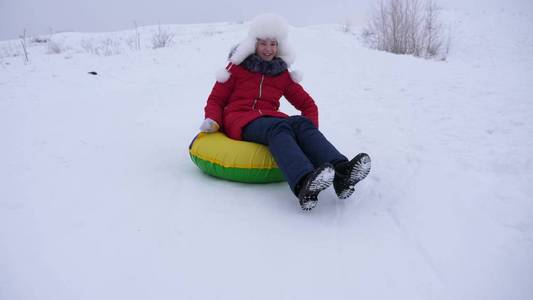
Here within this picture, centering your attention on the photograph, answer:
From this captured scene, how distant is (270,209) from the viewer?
6.39 ft

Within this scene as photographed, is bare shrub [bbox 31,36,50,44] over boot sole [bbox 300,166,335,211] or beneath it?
over

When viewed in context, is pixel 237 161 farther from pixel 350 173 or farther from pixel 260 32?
pixel 260 32

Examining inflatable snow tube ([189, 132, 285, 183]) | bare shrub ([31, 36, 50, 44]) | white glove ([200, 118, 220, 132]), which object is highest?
bare shrub ([31, 36, 50, 44])

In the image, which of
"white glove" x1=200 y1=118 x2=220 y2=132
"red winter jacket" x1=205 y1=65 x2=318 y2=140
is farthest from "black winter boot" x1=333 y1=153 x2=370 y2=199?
"white glove" x1=200 y1=118 x2=220 y2=132

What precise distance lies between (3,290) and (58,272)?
0.17 meters

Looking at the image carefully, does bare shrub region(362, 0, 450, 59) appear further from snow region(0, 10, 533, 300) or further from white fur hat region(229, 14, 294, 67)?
white fur hat region(229, 14, 294, 67)

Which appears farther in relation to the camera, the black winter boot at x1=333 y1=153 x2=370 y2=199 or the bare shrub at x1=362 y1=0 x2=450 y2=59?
the bare shrub at x1=362 y1=0 x2=450 y2=59

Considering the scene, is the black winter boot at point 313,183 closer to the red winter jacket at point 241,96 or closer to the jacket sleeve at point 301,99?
the red winter jacket at point 241,96

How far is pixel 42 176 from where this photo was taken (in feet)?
7.52

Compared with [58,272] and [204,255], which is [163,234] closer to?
[204,255]

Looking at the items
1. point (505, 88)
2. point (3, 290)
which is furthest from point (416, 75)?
point (3, 290)

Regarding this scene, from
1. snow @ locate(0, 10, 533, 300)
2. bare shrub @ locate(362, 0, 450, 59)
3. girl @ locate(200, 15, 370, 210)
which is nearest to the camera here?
snow @ locate(0, 10, 533, 300)

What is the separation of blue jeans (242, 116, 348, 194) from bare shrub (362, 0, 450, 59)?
5.84 m

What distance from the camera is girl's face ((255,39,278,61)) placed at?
246cm
